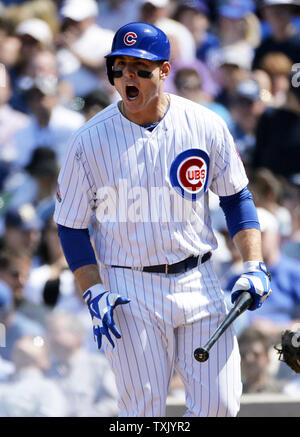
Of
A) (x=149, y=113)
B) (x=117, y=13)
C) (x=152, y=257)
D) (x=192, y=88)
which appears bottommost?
(x=152, y=257)

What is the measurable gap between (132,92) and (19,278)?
2.62 metres

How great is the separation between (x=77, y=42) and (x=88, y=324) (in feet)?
8.53

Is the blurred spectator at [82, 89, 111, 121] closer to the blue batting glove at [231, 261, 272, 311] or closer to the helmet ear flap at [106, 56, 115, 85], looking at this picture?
the helmet ear flap at [106, 56, 115, 85]

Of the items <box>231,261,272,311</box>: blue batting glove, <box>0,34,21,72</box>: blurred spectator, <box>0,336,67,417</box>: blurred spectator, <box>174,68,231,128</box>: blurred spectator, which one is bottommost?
<box>0,336,67,417</box>: blurred spectator

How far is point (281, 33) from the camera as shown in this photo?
6.94m

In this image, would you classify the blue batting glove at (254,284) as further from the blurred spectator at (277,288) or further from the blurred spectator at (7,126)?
the blurred spectator at (7,126)

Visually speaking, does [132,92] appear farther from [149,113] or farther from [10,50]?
[10,50]

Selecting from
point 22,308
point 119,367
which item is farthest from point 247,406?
point 119,367

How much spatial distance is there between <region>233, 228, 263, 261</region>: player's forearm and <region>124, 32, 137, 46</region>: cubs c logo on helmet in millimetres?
925

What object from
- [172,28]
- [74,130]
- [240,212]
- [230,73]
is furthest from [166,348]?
[172,28]

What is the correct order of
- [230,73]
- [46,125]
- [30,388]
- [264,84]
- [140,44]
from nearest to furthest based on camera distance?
[140,44] → [30,388] → [46,125] → [264,84] → [230,73]

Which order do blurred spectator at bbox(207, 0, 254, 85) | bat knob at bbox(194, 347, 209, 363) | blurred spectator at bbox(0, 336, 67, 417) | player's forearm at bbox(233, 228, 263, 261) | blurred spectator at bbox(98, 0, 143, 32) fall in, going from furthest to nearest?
blurred spectator at bbox(98, 0, 143, 32), blurred spectator at bbox(207, 0, 254, 85), blurred spectator at bbox(0, 336, 67, 417), player's forearm at bbox(233, 228, 263, 261), bat knob at bbox(194, 347, 209, 363)

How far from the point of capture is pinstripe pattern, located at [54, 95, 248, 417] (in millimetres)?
3484

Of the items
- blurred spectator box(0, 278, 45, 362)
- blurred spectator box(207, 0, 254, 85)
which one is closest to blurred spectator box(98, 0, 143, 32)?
blurred spectator box(207, 0, 254, 85)
